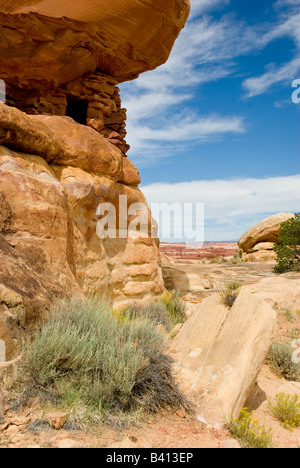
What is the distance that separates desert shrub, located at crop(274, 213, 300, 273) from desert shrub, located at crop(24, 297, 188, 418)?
11934 mm

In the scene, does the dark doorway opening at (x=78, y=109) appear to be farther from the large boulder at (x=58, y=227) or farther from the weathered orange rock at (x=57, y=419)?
the weathered orange rock at (x=57, y=419)

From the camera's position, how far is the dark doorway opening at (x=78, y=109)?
390 inches

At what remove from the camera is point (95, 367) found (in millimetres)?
2836

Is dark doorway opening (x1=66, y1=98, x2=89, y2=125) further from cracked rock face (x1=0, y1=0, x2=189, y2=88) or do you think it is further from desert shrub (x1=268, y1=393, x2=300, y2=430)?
desert shrub (x1=268, y1=393, x2=300, y2=430)

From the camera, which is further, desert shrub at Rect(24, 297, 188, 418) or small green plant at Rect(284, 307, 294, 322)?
small green plant at Rect(284, 307, 294, 322)

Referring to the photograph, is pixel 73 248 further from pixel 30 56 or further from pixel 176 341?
pixel 30 56

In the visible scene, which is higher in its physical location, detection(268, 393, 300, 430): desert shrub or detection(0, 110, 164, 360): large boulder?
detection(0, 110, 164, 360): large boulder

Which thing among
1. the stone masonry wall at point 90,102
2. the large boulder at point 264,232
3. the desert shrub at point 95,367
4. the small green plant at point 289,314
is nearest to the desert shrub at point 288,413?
the desert shrub at point 95,367

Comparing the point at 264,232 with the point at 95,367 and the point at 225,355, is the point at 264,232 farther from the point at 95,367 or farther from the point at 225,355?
the point at 95,367

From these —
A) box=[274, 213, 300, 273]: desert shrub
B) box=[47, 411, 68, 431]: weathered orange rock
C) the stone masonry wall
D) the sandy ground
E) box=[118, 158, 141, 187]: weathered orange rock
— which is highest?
the stone masonry wall

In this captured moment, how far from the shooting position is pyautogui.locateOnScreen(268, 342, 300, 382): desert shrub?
4.80 m

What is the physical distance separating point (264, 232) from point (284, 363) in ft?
62.4

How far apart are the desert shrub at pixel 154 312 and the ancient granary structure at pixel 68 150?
1.29 ft

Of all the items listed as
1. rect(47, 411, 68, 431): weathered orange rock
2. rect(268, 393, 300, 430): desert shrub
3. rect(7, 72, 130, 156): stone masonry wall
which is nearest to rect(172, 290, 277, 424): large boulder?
rect(268, 393, 300, 430): desert shrub
